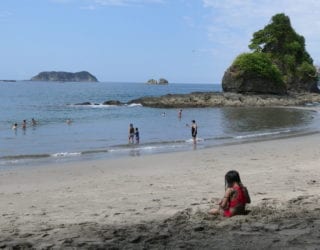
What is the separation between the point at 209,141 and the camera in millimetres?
30031

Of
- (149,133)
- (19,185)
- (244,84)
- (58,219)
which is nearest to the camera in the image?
(58,219)

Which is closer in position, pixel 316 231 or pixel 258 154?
pixel 316 231

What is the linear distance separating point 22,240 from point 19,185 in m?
7.26

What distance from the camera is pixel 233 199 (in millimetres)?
8906

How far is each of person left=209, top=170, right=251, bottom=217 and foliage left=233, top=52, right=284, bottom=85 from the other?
70.3 meters

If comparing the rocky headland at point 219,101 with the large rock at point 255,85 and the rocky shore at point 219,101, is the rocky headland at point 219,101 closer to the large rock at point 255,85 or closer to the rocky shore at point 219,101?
the rocky shore at point 219,101

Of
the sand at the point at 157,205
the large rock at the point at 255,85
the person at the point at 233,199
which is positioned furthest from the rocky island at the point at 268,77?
the person at the point at 233,199

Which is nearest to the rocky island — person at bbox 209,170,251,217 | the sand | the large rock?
the large rock

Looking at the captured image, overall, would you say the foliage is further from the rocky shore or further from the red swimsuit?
the red swimsuit

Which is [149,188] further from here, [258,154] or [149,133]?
[149,133]

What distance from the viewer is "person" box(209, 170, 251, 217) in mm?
8859

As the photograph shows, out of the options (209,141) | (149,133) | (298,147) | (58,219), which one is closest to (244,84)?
(149,133)

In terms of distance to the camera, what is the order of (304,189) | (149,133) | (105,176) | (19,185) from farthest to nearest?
1. (149,133)
2. (105,176)
3. (19,185)
4. (304,189)

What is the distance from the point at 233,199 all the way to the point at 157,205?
6.90 ft
